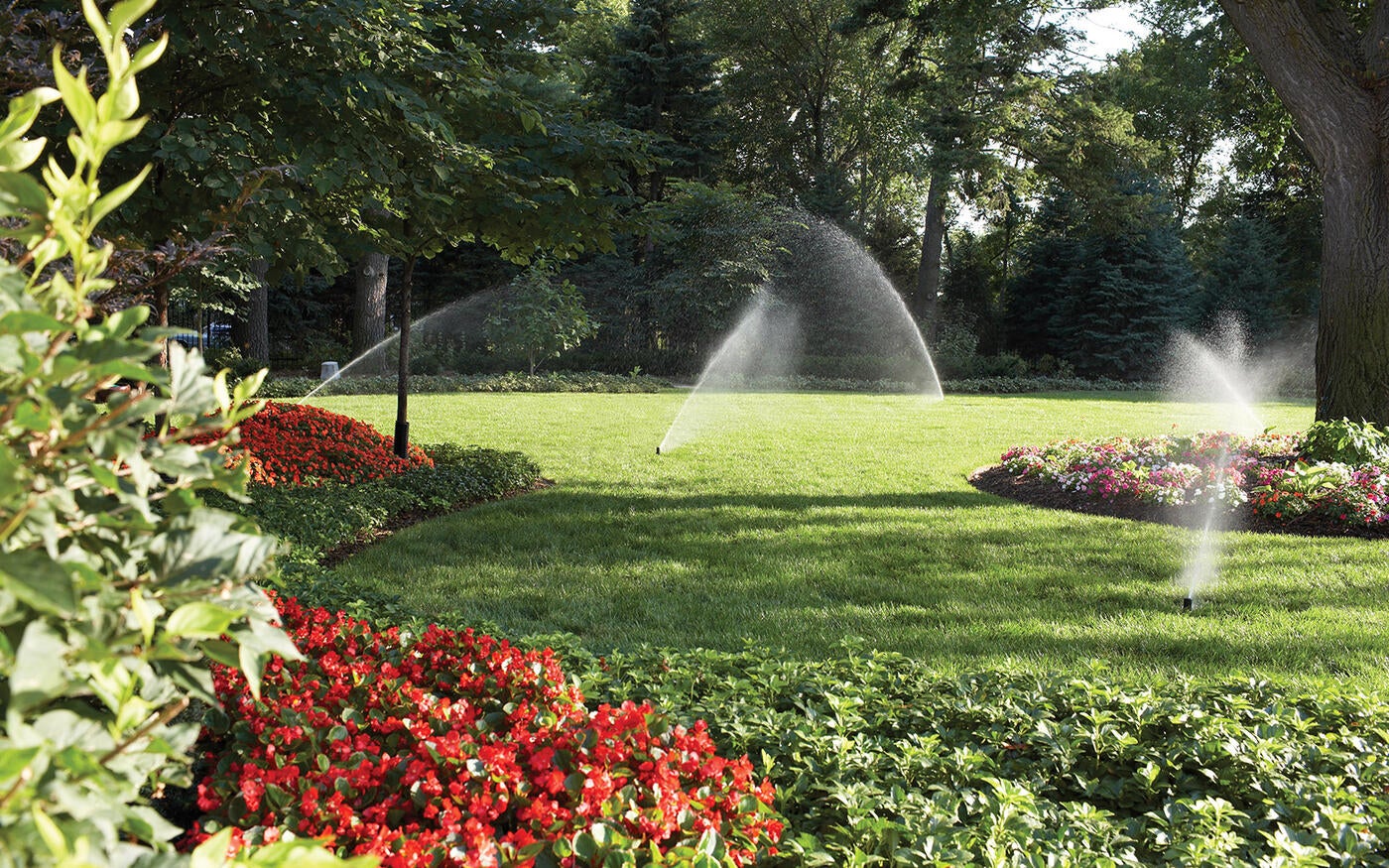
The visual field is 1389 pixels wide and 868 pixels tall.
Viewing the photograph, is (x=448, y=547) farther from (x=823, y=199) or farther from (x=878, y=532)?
(x=823, y=199)

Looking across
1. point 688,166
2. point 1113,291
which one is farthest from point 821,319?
point 1113,291

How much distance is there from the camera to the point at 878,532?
607 cm

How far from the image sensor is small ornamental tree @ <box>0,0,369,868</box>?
76 cm

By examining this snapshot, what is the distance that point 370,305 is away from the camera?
1966 cm

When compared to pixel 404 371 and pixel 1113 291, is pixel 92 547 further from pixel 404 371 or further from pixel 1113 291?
pixel 1113 291

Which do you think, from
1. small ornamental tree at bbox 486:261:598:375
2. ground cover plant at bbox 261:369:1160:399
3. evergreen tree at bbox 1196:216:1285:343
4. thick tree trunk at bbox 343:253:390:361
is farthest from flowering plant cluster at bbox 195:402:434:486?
evergreen tree at bbox 1196:216:1285:343

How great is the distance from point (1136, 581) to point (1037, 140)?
67.5 feet

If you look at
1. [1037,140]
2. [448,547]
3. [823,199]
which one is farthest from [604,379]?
[448,547]

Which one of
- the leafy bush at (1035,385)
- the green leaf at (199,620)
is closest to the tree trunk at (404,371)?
the green leaf at (199,620)

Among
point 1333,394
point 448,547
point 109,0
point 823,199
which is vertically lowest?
point 448,547

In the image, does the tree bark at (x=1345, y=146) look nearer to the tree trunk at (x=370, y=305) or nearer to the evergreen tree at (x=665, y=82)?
the tree trunk at (x=370, y=305)

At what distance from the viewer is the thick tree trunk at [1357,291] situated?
7121 mm

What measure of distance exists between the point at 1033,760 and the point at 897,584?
7.20ft

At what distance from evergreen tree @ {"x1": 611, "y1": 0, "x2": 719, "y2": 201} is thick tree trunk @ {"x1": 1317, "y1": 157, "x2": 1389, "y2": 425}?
60.8 ft
